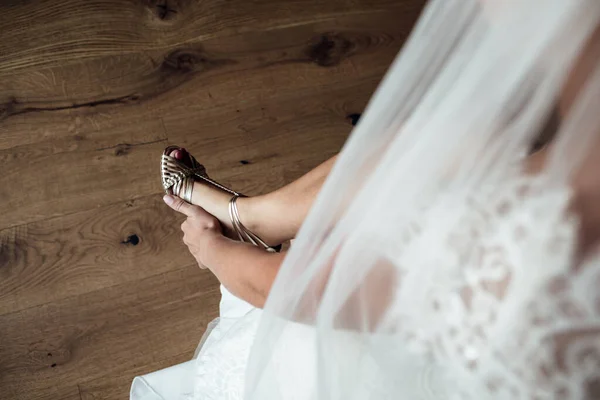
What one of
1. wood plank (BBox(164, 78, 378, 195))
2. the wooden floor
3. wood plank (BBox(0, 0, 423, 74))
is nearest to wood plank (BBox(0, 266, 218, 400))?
the wooden floor

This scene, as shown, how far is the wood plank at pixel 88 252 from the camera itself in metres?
1.20

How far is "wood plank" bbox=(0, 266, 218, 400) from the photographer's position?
3.68 feet

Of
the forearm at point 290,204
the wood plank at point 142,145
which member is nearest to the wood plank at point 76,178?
the wood plank at point 142,145

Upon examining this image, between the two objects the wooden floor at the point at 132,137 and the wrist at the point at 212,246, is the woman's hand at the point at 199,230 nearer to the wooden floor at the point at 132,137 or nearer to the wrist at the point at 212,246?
the wrist at the point at 212,246

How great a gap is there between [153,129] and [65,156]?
0.64 ft

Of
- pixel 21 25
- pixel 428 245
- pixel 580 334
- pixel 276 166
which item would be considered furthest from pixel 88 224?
pixel 580 334

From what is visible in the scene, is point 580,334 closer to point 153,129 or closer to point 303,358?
point 303,358

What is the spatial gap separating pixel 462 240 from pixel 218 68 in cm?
108

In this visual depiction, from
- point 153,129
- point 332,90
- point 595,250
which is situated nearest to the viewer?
point 595,250

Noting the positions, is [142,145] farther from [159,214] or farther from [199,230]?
[199,230]

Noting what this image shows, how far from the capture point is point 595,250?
470 millimetres

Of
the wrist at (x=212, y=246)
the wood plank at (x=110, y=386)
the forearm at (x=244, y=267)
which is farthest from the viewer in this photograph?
the wood plank at (x=110, y=386)

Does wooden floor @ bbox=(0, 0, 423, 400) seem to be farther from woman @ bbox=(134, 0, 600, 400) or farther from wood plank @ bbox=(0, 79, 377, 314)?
woman @ bbox=(134, 0, 600, 400)

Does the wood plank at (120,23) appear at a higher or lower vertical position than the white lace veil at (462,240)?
lower
